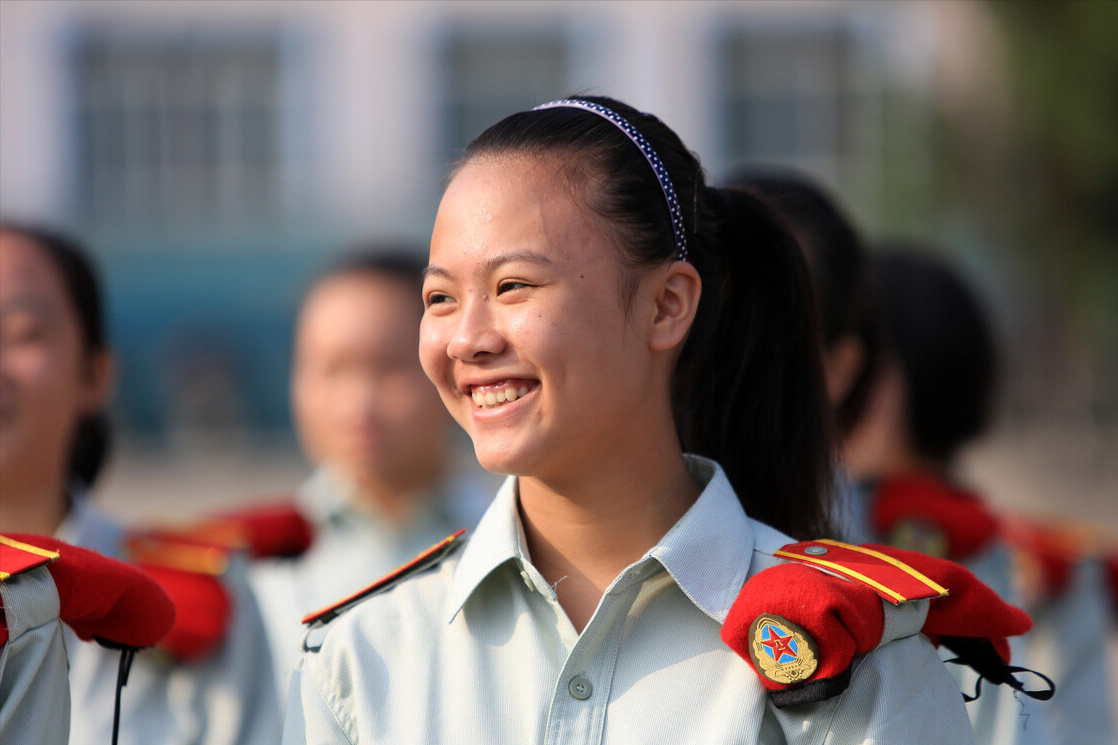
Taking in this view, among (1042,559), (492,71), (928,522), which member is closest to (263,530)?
(928,522)

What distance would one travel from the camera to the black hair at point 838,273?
2982mm

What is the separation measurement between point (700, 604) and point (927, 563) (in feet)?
1.07

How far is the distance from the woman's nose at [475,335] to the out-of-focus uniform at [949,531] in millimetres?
1283

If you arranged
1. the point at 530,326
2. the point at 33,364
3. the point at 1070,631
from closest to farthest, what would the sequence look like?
1. the point at 530,326
2. the point at 33,364
3. the point at 1070,631

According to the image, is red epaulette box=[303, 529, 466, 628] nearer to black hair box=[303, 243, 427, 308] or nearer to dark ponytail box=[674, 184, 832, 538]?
dark ponytail box=[674, 184, 832, 538]

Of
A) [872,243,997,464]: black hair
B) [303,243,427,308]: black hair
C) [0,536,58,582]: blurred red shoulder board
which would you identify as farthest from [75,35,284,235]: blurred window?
[0,536,58,582]: blurred red shoulder board

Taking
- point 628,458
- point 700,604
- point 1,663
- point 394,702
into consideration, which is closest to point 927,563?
point 700,604

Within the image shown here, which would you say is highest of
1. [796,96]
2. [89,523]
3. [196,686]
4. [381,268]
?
[796,96]

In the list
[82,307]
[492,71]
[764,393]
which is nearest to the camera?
[764,393]

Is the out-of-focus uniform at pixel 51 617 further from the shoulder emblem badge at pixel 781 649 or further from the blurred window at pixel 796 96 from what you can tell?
the blurred window at pixel 796 96

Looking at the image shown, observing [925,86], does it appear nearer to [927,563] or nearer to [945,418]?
[945,418]

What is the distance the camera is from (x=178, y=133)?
17312 mm

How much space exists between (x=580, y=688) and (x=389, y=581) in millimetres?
398

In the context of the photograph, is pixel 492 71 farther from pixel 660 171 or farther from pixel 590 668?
pixel 590 668
